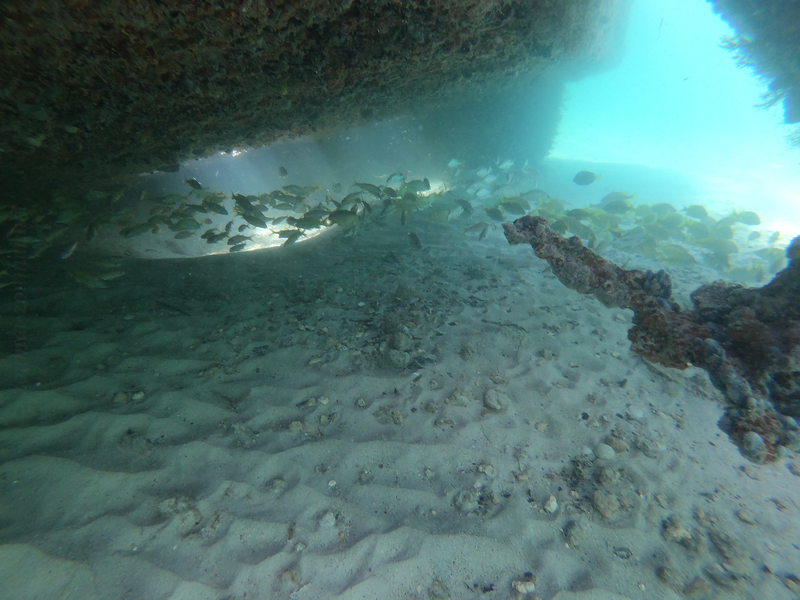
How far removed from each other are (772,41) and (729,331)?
1222cm

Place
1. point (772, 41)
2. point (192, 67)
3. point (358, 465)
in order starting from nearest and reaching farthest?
point (358, 465), point (192, 67), point (772, 41)

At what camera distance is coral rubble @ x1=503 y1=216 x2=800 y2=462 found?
2.53 metres

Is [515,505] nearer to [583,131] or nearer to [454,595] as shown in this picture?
[454,595]

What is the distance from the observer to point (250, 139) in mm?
5441

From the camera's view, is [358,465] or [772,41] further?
[772,41]

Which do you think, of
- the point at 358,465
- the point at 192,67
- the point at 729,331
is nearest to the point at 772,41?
the point at 729,331

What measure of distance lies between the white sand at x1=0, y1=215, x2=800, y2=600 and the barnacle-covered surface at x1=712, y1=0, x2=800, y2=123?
11.5m

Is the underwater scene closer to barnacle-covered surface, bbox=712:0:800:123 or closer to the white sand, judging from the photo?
the white sand

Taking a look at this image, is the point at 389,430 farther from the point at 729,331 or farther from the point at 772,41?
the point at 772,41

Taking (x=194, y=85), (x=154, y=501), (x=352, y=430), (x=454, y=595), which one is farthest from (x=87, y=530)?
(x=194, y=85)

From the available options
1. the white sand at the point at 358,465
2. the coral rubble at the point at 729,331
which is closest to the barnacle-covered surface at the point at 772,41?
the coral rubble at the point at 729,331

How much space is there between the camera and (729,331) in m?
2.94

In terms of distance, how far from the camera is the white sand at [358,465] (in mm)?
1939

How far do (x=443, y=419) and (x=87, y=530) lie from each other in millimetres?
2425
